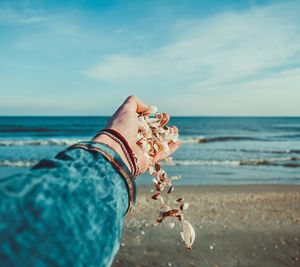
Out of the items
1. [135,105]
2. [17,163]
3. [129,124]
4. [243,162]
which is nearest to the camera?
[129,124]

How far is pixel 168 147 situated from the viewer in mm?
1704

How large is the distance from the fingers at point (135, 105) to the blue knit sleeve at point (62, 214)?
2.42ft

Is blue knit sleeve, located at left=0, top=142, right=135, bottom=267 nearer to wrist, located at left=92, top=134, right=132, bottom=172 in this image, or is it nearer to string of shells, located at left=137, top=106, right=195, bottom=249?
wrist, located at left=92, top=134, right=132, bottom=172

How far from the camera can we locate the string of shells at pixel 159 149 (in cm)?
140

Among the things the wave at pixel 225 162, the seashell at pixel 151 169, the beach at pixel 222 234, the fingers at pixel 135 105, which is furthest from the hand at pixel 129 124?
the wave at pixel 225 162

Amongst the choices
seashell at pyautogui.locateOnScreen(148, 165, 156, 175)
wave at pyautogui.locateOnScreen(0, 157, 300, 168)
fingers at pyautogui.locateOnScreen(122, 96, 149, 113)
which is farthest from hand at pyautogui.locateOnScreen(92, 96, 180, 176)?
wave at pyautogui.locateOnScreen(0, 157, 300, 168)

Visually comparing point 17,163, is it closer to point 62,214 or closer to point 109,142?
point 109,142

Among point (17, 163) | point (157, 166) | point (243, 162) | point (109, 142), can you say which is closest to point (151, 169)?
point (157, 166)

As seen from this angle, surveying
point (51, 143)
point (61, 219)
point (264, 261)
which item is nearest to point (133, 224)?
point (264, 261)

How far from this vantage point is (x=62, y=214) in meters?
0.55

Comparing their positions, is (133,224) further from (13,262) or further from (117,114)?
(13,262)

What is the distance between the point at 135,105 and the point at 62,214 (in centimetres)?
94

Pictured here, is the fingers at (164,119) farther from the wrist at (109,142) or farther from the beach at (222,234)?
the beach at (222,234)

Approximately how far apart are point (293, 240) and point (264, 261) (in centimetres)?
105
